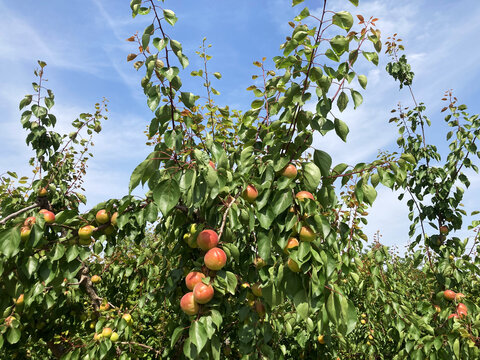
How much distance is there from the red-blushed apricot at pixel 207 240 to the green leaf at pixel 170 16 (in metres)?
1.06

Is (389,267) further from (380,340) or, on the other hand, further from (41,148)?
(41,148)

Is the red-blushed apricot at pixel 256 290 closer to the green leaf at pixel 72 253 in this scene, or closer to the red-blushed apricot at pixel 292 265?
the red-blushed apricot at pixel 292 265

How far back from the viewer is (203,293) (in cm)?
145

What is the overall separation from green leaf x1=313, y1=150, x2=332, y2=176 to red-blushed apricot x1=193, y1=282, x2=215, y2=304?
0.77 metres

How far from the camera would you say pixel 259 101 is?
2.04m

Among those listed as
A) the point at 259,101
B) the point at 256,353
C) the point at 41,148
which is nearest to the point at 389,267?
the point at 256,353

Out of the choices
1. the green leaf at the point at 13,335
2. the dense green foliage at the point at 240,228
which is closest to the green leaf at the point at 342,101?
the dense green foliage at the point at 240,228

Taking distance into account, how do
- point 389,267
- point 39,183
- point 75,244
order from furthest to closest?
1. point 389,267
2. point 39,183
3. point 75,244

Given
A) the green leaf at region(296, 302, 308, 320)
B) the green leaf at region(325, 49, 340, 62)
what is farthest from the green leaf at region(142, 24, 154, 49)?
the green leaf at region(296, 302, 308, 320)

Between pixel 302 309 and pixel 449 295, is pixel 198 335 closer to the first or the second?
pixel 302 309

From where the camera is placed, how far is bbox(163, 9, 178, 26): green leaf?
159 cm

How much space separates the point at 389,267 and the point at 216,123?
2.57 meters

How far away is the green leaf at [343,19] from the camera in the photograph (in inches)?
54.0

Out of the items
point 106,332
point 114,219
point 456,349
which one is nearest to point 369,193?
point 114,219
